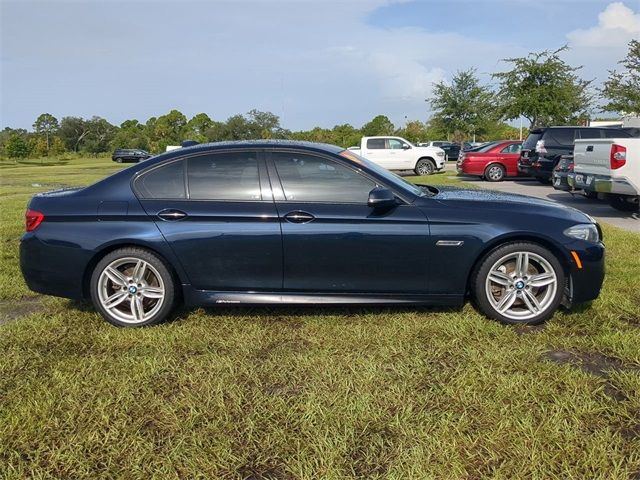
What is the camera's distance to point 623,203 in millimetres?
9438

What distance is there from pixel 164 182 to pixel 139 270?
742 mm

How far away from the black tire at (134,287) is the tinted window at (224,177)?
610mm

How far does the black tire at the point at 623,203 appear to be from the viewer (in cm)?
883

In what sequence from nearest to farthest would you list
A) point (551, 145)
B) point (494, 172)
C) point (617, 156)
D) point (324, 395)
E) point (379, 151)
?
point (324, 395) < point (617, 156) < point (551, 145) < point (494, 172) < point (379, 151)

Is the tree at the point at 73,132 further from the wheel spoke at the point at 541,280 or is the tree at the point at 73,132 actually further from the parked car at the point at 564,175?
the wheel spoke at the point at 541,280

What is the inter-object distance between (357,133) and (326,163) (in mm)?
53988

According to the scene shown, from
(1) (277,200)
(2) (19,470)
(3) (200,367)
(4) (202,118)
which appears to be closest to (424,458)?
(3) (200,367)

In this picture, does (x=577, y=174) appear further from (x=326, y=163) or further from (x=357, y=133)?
(x=357, y=133)

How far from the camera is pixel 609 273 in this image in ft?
16.9

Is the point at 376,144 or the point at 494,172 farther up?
the point at 376,144

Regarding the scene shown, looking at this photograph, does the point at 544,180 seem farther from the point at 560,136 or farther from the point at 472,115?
the point at 472,115

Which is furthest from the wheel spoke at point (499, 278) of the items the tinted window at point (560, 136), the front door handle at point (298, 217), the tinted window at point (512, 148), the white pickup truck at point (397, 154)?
the white pickup truck at point (397, 154)

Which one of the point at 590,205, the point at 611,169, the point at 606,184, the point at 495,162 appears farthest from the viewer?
the point at 495,162

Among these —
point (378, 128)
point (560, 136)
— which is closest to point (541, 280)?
point (560, 136)
